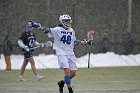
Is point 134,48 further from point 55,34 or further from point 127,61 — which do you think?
point 55,34

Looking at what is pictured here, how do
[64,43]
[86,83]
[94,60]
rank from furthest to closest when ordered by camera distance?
[94,60] → [86,83] → [64,43]

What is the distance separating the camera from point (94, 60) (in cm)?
2956

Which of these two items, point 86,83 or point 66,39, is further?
point 86,83

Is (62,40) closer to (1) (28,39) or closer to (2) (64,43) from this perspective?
(2) (64,43)

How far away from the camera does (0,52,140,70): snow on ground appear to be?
28719 mm

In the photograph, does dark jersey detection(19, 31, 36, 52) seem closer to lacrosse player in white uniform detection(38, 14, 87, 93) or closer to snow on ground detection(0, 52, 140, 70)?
lacrosse player in white uniform detection(38, 14, 87, 93)

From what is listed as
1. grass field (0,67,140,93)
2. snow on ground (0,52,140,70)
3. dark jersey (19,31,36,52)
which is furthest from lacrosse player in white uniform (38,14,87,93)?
snow on ground (0,52,140,70)

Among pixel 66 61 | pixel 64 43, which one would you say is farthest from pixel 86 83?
pixel 66 61

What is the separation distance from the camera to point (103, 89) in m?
16.4

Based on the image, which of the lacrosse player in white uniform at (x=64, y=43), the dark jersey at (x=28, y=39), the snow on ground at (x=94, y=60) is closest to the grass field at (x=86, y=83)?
the lacrosse player in white uniform at (x=64, y=43)

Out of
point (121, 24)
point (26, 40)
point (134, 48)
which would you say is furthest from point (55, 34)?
point (121, 24)

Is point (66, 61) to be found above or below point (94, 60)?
above

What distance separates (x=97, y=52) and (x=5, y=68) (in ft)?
18.7

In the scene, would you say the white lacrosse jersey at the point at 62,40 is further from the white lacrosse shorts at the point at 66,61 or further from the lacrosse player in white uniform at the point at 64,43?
the white lacrosse shorts at the point at 66,61
